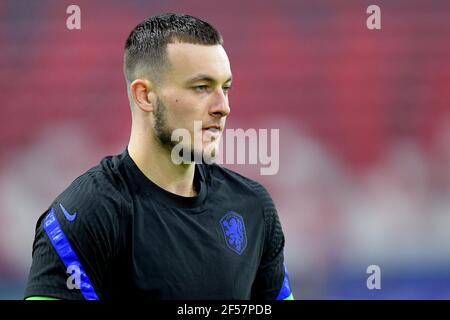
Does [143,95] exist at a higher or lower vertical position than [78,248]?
higher

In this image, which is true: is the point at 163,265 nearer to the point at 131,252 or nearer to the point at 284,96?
the point at 131,252

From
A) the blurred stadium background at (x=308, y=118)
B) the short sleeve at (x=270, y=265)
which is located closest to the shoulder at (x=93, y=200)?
the short sleeve at (x=270, y=265)

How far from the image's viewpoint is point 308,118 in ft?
13.4

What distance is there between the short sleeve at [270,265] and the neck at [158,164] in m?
0.30

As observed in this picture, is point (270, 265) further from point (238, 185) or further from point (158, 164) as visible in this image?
point (158, 164)

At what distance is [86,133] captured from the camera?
4.04 m

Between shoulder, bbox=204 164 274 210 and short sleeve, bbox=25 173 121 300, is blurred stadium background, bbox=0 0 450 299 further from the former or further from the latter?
short sleeve, bbox=25 173 121 300

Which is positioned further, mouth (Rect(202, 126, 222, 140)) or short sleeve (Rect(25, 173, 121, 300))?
mouth (Rect(202, 126, 222, 140))

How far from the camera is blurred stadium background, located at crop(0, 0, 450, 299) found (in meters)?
3.95

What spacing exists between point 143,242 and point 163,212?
11cm

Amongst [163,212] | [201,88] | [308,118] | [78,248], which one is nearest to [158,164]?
[163,212]

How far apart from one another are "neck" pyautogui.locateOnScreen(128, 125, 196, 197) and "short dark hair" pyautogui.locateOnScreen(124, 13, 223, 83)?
177 mm

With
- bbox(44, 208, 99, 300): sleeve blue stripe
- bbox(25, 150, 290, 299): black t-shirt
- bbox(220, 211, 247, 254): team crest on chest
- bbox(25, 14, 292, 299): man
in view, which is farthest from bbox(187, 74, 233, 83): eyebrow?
bbox(44, 208, 99, 300): sleeve blue stripe
